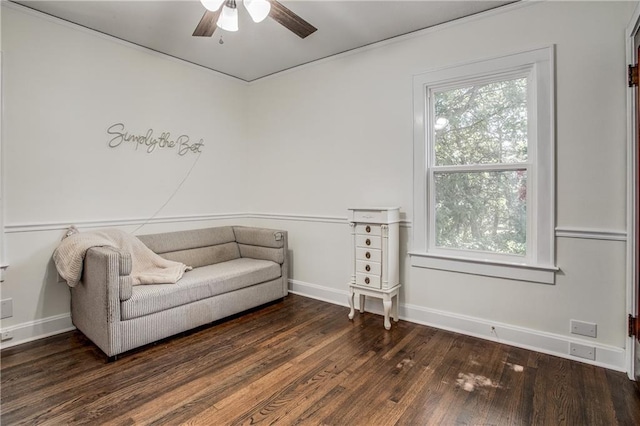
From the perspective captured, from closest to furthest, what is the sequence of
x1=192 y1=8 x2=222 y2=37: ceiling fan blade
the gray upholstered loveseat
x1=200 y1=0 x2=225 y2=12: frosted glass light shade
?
x1=200 y1=0 x2=225 y2=12: frosted glass light shade → x1=192 y1=8 x2=222 y2=37: ceiling fan blade → the gray upholstered loveseat

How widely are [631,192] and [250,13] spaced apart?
2.63 meters

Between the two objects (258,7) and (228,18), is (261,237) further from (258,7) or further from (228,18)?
(258,7)

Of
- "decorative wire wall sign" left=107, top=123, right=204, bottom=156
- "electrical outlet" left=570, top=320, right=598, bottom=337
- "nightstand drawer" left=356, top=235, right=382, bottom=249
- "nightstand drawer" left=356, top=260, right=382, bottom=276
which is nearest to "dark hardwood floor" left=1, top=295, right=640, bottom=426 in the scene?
"electrical outlet" left=570, top=320, right=598, bottom=337

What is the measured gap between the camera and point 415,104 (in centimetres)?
305

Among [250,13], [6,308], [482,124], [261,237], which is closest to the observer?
[250,13]

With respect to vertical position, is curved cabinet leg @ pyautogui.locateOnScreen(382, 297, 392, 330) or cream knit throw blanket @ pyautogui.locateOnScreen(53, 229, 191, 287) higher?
cream knit throw blanket @ pyautogui.locateOnScreen(53, 229, 191, 287)

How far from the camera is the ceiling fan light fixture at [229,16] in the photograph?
2199 mm

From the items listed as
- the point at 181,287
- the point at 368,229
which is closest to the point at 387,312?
the point at 368,229

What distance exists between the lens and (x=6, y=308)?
102 inches

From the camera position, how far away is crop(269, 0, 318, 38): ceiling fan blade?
2125 mm

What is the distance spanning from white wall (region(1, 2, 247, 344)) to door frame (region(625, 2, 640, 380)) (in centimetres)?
381

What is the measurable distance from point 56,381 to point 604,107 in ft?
13.0

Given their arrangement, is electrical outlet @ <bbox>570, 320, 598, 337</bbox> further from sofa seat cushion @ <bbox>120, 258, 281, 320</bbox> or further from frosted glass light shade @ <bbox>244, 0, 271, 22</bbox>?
Answer: frosted glass light shade @ <bbox>244, 0, 271, 22</bbox>

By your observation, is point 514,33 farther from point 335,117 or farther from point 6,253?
point 6,253
